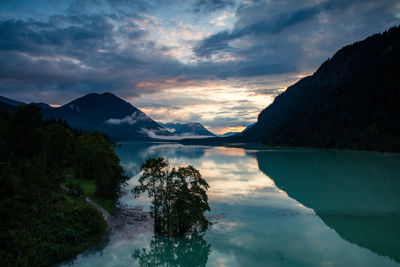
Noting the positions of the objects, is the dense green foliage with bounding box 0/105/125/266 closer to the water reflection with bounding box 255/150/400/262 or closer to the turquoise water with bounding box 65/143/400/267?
the turquoise water with bounding box 65/143/400/267

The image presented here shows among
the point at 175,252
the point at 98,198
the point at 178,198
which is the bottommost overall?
the point at 175,252

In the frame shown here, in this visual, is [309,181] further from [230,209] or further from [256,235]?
[256,235]

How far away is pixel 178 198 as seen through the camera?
81.1ft

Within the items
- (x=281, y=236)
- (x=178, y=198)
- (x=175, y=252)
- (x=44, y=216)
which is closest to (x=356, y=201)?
(x=281, y=236)

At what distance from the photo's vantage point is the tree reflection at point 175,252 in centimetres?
2127

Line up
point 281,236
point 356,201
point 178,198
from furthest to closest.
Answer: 1. point 356,201
2. point 281,236
3. point 178,198

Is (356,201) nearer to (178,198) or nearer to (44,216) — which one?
(178,198)

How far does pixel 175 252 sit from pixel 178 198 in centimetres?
469

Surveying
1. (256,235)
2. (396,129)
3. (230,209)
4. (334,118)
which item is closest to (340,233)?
(256,235)

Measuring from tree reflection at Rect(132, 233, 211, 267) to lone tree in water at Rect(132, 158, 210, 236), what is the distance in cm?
127

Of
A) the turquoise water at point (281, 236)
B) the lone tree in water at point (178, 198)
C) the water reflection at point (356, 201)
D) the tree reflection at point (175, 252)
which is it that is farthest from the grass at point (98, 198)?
Answer: the water reflection at point (356, 201)

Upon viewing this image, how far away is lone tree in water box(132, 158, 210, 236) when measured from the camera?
80.1 ft

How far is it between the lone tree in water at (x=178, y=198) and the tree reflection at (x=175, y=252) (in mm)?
1267

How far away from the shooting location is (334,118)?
191500 mm
